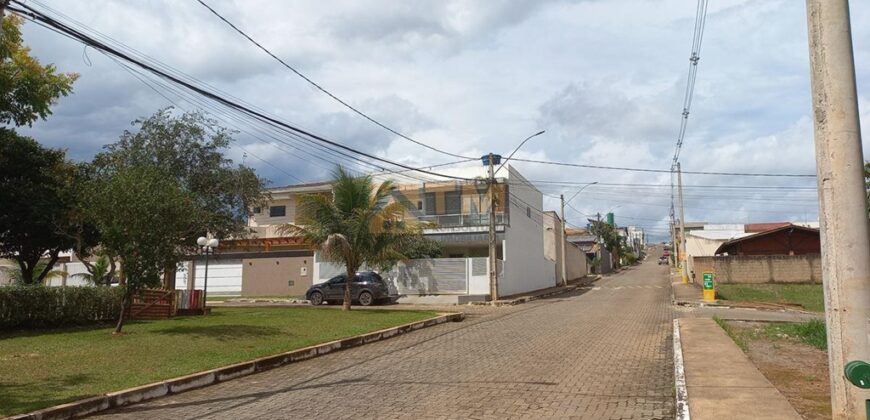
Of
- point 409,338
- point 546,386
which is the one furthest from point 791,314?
point 546,386

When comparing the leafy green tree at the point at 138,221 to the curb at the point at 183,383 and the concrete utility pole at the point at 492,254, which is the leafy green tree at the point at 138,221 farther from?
the concrete utility pole at the point at 492,254

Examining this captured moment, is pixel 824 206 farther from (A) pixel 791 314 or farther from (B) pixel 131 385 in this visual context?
(A) pixel 791 314

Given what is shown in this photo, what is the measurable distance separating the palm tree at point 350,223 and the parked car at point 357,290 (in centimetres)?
442

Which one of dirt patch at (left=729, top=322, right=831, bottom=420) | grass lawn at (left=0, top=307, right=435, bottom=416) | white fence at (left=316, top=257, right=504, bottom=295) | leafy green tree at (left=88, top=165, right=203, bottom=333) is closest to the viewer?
dirt patch at (left=729, top=322, right=831, bottom=420)

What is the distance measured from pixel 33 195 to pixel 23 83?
15.7ft

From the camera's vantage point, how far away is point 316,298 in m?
27.8

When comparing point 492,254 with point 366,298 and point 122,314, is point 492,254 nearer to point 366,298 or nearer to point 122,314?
point 366,298

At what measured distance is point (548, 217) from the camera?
4978 centimetres

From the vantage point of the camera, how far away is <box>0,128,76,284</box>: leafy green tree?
61.1 feet

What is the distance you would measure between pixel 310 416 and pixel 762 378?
5840mm

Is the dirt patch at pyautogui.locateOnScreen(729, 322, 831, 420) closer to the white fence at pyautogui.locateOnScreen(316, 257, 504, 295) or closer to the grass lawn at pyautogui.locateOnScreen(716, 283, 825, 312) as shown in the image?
the grass lawn at pyautogui.locateOnScreen(716, 283, 825, 312)

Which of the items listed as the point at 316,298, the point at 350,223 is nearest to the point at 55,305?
the point at 350,223

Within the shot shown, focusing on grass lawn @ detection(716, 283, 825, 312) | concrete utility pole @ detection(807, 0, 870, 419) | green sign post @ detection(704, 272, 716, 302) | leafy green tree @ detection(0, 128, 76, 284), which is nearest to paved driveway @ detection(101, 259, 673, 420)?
concrete utility pole @ detection(807, 0, 870, 419)

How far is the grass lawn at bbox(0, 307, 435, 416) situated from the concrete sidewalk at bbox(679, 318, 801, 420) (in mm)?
7124
